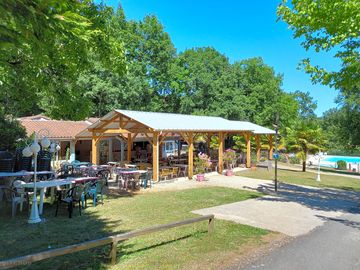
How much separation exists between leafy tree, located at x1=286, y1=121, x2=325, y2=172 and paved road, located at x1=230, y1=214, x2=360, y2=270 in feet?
60.9

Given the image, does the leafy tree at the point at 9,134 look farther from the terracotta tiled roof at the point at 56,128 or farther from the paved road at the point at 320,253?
the paved road at the point at 320,253

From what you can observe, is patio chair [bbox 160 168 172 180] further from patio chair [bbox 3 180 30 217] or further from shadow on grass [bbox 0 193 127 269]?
patio chair [bbox 3 180 30 217]

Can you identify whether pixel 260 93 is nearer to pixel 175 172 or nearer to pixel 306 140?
pixel 306 140

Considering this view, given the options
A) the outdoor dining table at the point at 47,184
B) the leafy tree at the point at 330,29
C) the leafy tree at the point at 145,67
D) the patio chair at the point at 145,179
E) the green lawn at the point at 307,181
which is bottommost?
the green lawn at the point at 307,181

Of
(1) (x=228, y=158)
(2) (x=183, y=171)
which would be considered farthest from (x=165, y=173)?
(1) (x=228, y=158)

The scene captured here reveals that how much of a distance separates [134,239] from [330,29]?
9913 mm

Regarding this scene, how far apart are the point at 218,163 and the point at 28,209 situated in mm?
14229

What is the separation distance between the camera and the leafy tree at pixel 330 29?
991 cm

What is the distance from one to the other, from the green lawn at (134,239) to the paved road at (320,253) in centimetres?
76

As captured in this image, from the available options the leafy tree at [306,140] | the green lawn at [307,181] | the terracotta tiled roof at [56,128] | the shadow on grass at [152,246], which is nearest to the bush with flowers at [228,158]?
the green lawn at [307,181]

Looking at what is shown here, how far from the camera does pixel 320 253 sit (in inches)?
248

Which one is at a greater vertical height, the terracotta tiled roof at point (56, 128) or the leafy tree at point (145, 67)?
the leafy tree at point (145, 67)

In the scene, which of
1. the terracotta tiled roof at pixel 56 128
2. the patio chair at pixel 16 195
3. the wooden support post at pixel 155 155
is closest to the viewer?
the patio chair at pixel 16 195

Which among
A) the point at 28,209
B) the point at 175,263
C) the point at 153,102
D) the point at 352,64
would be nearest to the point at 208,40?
the point at 153,102
